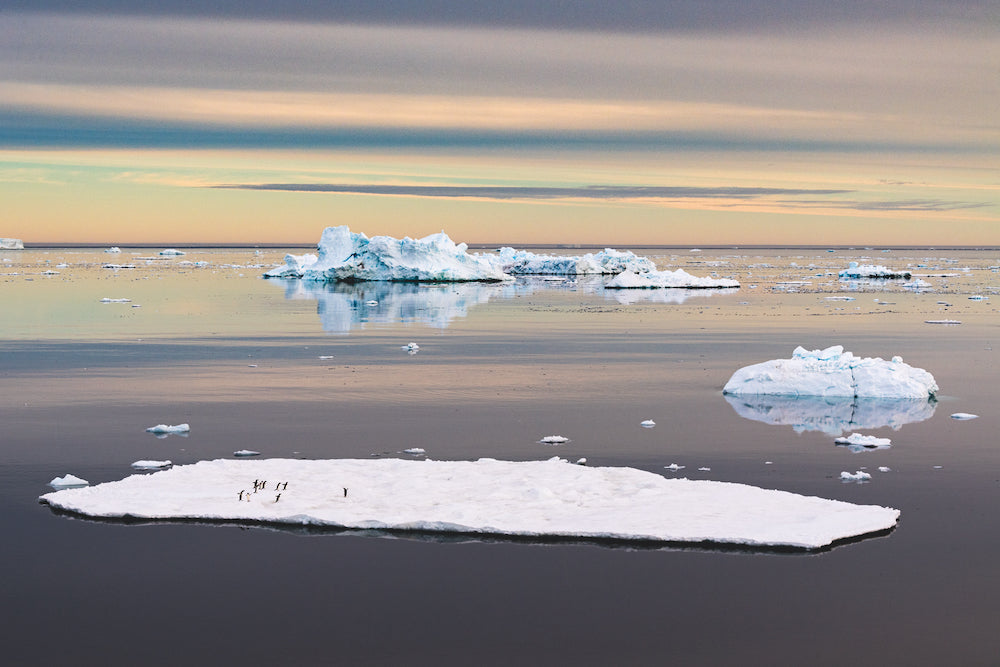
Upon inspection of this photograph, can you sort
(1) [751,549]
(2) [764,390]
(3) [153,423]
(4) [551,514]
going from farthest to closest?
1. (2) [764,390]
2. (3) [153,423]
3. (4) [551,514]
4. (1) [751,549]

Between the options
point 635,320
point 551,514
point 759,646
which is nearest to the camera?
point 759,646

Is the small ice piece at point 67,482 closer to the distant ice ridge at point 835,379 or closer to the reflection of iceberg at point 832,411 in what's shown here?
the reflection of iceberg at point 832,411

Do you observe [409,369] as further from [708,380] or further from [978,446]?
[978,446]

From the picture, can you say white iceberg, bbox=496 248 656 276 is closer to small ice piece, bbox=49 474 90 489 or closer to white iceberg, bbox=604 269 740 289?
white iceberg, bbox=604 269 740 289

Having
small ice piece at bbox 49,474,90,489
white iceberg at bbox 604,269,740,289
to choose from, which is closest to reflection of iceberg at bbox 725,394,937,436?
small ice piece at bbox 49,474,90,489

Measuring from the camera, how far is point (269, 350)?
27922 millimetres

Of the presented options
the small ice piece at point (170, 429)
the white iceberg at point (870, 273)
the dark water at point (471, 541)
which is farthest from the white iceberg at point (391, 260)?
the small ice piece at point (170, 429)

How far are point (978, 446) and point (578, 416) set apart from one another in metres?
6.13

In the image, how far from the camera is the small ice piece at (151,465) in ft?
45.1

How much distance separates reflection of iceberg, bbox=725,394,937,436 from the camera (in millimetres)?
17406

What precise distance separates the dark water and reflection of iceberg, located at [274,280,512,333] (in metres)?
6.72

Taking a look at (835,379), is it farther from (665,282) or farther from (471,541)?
(665,282)

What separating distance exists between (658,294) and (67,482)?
49.8 m

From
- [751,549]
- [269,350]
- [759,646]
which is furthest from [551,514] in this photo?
[269,350]
